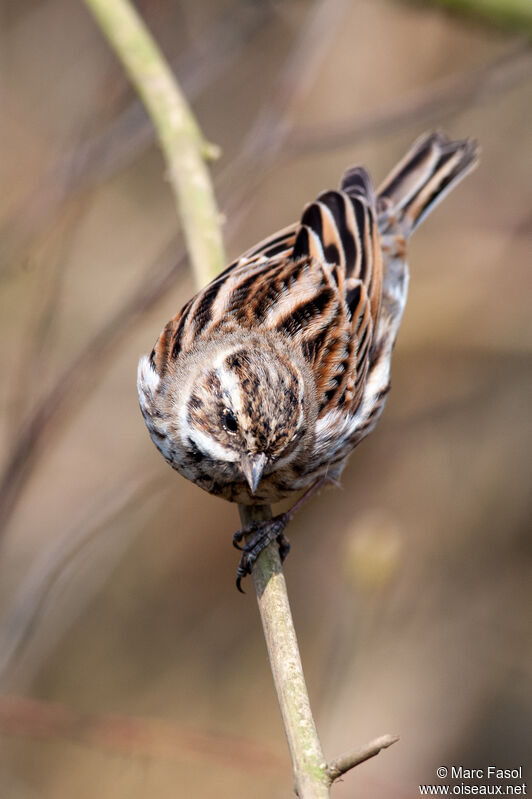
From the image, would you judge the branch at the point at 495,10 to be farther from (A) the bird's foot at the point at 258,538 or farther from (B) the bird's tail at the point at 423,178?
(A) the bird's foot at the point at 258,538

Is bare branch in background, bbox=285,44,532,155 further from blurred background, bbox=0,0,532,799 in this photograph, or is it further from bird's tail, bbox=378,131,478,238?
blurred background, bbox=0,0,532,799

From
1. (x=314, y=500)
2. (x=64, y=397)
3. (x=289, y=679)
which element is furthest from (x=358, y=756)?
(x=314, y=500)

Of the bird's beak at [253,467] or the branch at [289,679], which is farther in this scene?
the bird's beak at [253,467]

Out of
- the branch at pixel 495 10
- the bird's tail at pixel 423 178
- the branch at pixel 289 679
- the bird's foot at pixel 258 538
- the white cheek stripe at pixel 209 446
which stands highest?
the bird's tail at pixel 423 178

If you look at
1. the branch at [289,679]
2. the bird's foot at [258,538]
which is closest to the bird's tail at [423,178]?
the bird's foot at [258,538]

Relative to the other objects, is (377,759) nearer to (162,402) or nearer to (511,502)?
(511,502)

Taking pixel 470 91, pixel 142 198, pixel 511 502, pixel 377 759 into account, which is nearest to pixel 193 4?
pixel 142 198

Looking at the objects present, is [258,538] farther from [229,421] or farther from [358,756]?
[358,756]
